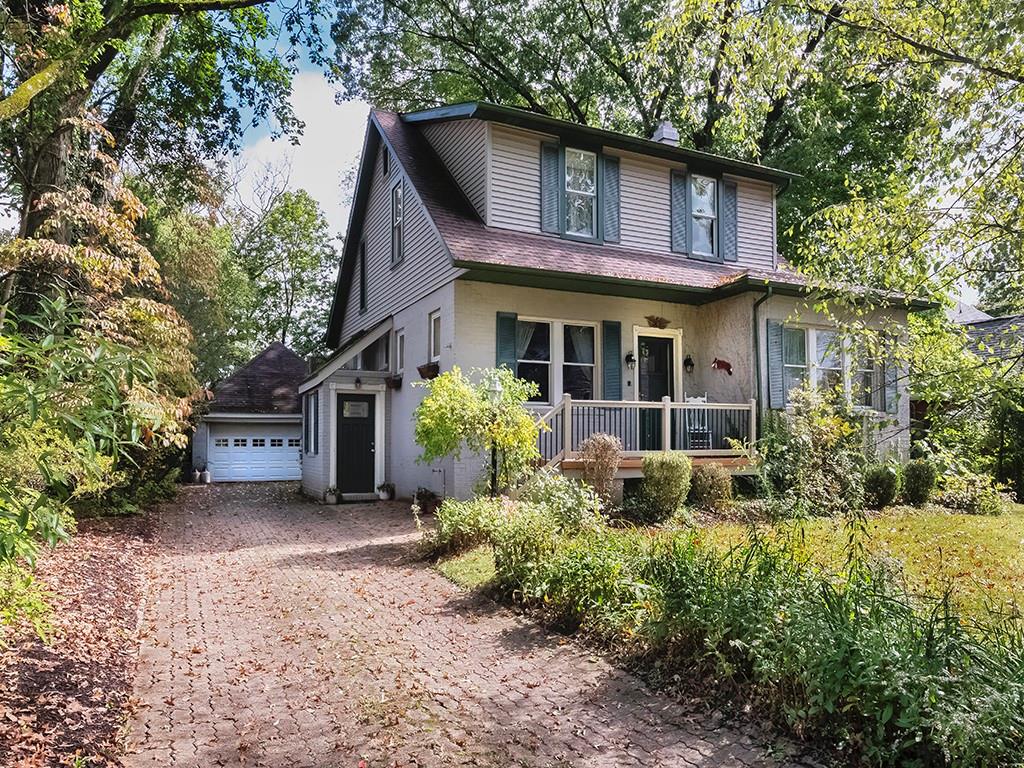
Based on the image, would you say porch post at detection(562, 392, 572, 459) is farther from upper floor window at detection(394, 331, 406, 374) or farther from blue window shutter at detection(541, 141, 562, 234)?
upper floor window at detection(394, 331, 406, 374)

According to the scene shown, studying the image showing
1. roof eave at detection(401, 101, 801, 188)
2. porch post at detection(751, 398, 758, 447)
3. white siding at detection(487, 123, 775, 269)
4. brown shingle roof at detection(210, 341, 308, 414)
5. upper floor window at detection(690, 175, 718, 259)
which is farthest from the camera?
brown shingle roof at detection(210, 341, 308, 414)

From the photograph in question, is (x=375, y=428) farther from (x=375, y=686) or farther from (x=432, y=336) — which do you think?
(x=375, y=686)

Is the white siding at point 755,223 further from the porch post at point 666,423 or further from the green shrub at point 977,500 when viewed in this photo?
the green shrub at point 977,500

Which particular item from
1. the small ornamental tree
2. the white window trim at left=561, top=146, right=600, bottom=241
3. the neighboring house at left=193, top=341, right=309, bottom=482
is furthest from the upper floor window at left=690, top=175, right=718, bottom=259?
the neighboring house at left=193, top=341, right=309, bottom=482

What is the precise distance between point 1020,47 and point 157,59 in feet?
44.3

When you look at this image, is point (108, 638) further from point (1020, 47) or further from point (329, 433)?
point (329, 433)

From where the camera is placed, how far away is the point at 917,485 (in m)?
12.6

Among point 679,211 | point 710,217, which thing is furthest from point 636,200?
point 710,217

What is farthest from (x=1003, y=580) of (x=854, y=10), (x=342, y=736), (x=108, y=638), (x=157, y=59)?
(x=157, y=59)

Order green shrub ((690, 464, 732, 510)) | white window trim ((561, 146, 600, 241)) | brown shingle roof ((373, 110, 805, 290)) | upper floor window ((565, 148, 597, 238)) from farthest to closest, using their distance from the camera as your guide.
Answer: upper floor window ((565, 148, 597, 238))
white window trim ((561, 146, 600, 241))
brown shingle roof ((373, 110, 805, 290))
green shrub ((690, 464, 732, 510))

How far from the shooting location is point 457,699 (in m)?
4.25

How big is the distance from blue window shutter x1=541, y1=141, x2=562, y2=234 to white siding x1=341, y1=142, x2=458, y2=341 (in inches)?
89.3

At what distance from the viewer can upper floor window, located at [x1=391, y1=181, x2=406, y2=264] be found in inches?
579

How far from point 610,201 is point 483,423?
267 inches
